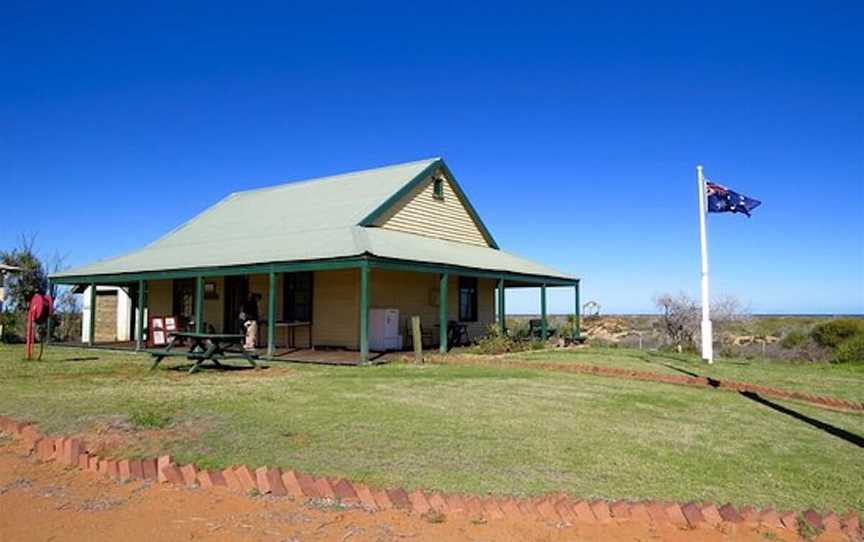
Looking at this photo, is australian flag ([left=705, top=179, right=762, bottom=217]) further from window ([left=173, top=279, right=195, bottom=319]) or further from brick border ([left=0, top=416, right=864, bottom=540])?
window ([left=173, top=279, right=195, bottom=319])

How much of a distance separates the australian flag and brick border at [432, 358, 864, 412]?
600 centimetres

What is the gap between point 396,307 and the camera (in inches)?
768

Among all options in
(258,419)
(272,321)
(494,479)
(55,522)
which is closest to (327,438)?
(258,419)

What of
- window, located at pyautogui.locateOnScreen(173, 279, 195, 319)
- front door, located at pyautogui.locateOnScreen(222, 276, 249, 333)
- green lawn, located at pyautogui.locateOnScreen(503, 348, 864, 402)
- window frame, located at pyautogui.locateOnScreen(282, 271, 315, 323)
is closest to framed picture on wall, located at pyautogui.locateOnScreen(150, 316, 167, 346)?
window, located at pyautogui.locateOnScreen(173, 279, 195, 319)

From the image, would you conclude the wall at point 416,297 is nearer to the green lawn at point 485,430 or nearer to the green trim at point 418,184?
the green trim at point 418,184

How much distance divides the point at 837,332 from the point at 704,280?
16.5 meters

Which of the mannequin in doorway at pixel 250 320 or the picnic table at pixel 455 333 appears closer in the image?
the mannequin in doorway at pixel 250 320

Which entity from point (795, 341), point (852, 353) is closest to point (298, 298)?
point (852, 353)

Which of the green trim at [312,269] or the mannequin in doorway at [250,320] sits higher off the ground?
the green trim at [312,269]

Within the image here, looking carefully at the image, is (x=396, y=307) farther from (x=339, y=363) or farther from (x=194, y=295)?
(x=194, y=295)

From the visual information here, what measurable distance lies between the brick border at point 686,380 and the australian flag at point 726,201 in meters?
6.00

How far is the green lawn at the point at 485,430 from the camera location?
5.43m

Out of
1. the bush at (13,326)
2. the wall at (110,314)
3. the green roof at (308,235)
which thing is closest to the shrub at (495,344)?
the green roof at (308,235)

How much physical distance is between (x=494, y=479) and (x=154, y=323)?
18.1 m
